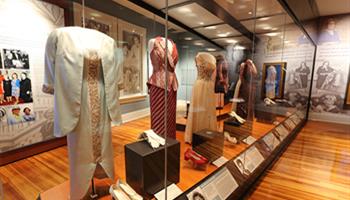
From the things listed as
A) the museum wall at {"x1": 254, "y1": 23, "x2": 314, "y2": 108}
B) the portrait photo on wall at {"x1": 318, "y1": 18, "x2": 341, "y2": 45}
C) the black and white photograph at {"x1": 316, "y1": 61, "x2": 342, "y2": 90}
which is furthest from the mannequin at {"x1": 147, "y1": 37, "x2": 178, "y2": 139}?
the portrait photo on wall at {"x1": 318, "y1": 18, "x2": 341, "y2": 45}

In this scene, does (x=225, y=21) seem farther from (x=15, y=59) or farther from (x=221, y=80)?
(x=15, y=59)

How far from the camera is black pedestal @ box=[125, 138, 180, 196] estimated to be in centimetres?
121

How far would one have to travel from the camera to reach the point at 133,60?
1.59m

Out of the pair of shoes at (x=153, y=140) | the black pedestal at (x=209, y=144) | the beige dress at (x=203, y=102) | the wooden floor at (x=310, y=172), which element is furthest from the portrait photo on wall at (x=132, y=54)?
the wooden floor at (x=310, y=172)

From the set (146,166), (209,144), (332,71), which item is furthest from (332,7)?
(146,166)

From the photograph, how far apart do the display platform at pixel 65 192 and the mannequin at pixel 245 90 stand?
1.65 meters

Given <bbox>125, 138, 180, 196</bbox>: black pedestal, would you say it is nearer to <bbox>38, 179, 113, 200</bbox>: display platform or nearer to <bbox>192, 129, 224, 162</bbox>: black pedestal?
<bbox>38, 179, 113, 200</bbox>: display platform

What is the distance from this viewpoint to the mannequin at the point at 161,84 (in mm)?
1593

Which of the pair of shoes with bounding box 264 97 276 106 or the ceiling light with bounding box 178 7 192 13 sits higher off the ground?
the ceiling light with bounding box 178 7 192 13

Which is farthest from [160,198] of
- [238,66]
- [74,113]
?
[238,66]

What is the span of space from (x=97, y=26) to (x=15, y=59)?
21.6 inches

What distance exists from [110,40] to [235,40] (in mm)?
1349

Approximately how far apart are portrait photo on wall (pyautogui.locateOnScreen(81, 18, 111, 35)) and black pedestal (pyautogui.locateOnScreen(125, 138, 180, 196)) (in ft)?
2.90

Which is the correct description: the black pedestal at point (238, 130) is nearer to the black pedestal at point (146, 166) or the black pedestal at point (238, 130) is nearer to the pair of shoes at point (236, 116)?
the pair of shoes at point (236, 116)
